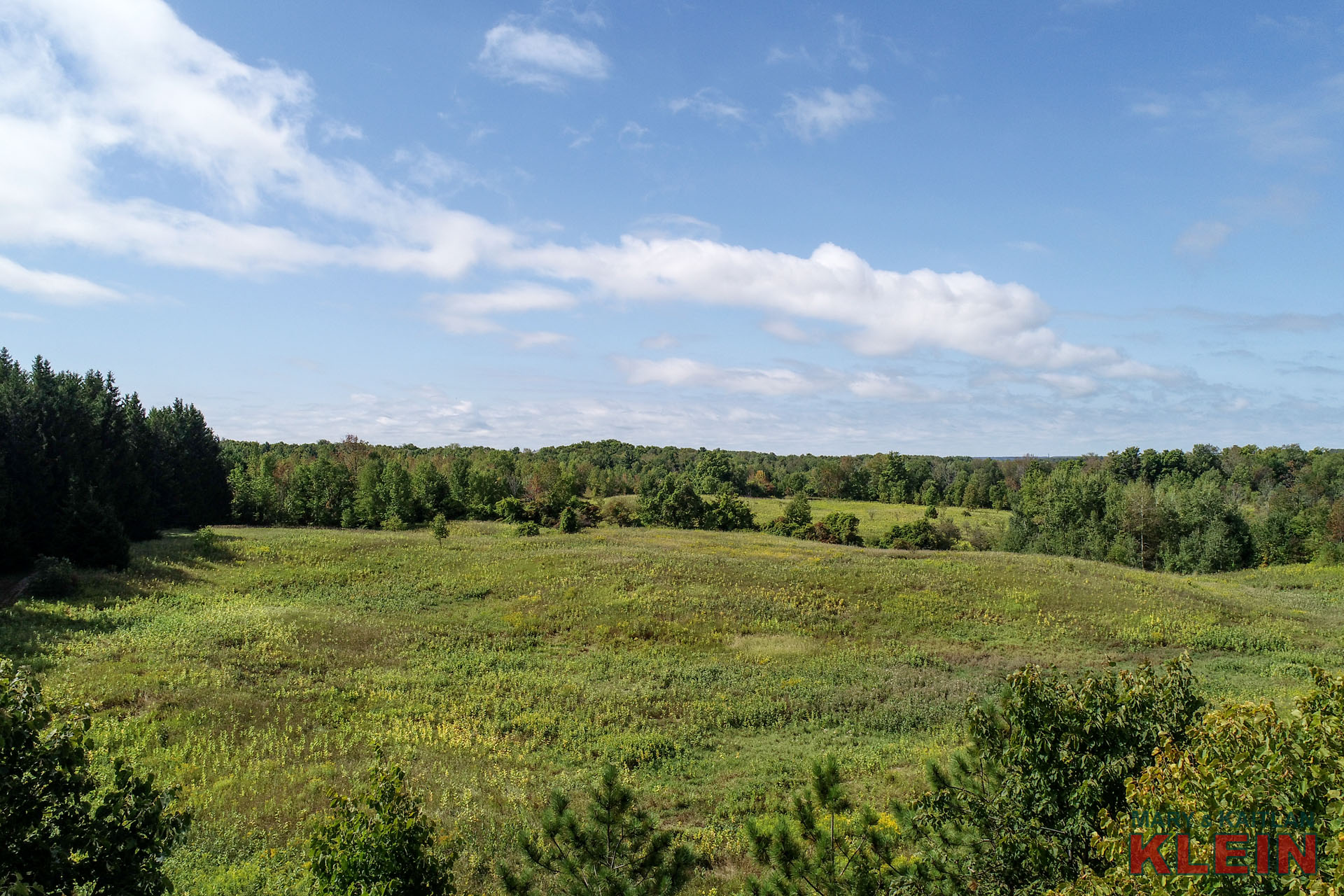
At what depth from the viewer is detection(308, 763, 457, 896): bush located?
6.79 metres

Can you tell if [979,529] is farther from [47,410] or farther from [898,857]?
[47,410]

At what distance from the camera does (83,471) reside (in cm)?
4456

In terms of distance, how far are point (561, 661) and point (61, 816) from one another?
938 inches

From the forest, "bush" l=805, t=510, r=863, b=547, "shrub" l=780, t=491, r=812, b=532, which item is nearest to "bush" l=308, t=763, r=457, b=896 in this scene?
the forest

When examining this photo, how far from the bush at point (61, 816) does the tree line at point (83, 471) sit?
42.5 metres

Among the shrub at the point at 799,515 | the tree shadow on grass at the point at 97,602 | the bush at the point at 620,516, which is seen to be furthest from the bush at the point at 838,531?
the tree shadow on grass at the point at 97,602

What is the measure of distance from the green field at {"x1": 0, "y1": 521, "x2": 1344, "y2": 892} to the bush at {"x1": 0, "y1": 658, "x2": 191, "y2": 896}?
6.38 m

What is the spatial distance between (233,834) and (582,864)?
8807mm

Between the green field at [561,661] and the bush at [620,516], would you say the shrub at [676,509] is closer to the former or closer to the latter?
the bush at [620,516]

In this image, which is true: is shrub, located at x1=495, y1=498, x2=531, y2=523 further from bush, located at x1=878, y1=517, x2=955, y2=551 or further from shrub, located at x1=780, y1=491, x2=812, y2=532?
bush, located at x1=878, y1=517, x2=955, y2=551

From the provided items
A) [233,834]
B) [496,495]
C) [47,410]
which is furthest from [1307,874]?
[496,495]

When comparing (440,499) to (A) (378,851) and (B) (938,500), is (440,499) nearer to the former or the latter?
(A) (378,851)

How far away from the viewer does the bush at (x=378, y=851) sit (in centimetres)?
679

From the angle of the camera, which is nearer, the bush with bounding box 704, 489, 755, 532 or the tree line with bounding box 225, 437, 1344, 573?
the tree line with bounding box 225, 437, 1344, 573
